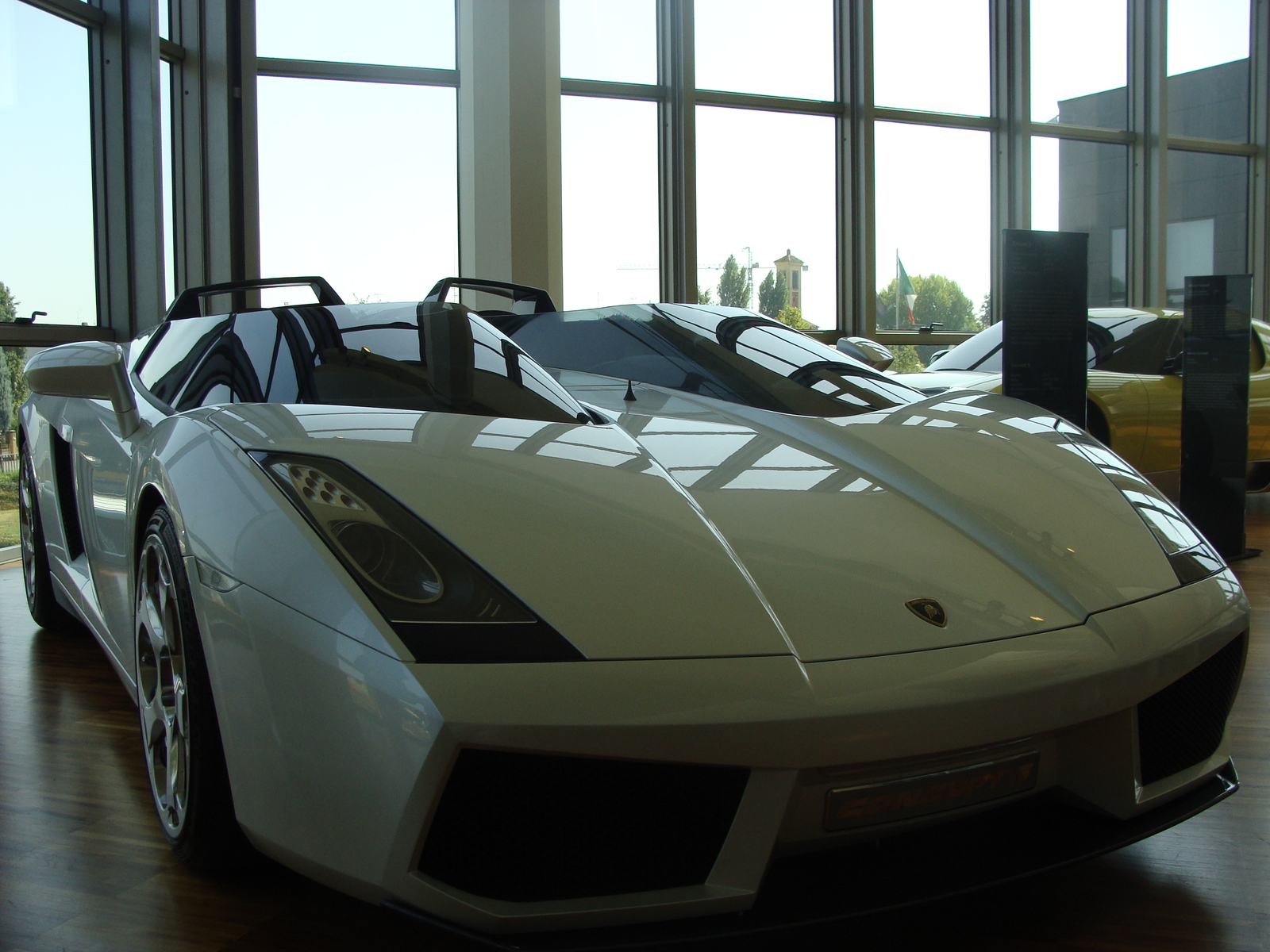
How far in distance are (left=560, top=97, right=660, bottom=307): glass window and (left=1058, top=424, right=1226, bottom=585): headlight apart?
19.6ft

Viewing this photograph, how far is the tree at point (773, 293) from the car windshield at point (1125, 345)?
3.51 metres

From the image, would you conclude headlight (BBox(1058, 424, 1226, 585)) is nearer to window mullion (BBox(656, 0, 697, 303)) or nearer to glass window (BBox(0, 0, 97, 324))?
glass window (BBox(0, 0, 97, 324))

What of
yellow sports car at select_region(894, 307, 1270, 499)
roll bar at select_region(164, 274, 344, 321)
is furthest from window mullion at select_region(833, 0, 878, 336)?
roll bar at select_region(164, 274, 344, 321)

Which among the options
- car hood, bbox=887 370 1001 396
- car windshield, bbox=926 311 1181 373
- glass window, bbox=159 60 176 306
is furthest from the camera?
glass window, bbox=159 60 176 306

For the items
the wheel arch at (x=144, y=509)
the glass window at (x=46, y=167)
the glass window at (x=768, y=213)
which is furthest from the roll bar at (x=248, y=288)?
the glass window at (x=768, y=213)

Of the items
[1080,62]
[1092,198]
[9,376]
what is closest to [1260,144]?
[1092,198]

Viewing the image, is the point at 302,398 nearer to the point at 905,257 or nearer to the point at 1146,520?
the point at 1146,520

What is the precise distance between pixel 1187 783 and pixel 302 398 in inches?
50.5

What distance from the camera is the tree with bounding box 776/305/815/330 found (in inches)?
326

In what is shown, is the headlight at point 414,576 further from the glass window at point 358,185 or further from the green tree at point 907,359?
the green tree at point 907,359

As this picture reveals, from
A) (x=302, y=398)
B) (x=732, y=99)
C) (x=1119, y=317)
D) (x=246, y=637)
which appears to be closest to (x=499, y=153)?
(x=732, y=99)

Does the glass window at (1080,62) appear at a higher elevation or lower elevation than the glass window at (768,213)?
higher

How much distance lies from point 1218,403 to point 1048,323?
801 millimetres

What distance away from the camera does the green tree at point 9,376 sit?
4609 mm
